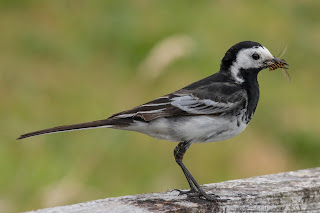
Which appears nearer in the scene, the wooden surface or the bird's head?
the wooden surface

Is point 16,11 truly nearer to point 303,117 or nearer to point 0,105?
point 0,105

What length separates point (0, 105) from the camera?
690 centimetres

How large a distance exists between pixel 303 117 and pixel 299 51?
61.1 inches

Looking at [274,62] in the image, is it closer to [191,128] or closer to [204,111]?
[204,111]

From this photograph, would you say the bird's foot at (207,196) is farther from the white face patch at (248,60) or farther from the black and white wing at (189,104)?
the white face patch at (248,60)

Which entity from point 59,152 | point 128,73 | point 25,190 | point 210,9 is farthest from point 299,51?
point 25,190

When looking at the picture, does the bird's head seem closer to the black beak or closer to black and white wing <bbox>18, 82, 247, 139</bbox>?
the black beak

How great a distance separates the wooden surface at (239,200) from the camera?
3533 mm

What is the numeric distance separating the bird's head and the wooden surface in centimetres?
78

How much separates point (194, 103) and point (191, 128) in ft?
0.73

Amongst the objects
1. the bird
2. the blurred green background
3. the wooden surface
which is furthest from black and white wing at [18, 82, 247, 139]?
the blurred green background

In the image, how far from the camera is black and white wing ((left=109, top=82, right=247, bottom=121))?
4234 millimetres

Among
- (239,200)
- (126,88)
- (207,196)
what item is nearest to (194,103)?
(207,196)

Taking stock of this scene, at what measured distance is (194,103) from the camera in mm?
4395
